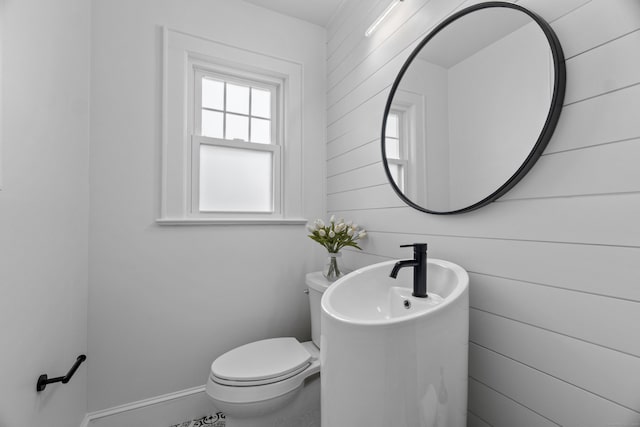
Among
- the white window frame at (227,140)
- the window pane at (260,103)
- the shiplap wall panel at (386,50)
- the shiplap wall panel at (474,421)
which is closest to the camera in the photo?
the shiplap wall panel at (474,421)

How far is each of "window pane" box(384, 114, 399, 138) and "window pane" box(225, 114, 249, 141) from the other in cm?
94

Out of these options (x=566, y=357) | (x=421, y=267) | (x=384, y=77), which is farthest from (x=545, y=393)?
(x=384, y=77)

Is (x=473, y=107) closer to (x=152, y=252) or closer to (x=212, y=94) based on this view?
(x=212, y=94)

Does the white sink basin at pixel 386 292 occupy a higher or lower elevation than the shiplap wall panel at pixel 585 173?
lower

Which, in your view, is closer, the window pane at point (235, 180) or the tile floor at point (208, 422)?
the tile floor at point (208, 422)

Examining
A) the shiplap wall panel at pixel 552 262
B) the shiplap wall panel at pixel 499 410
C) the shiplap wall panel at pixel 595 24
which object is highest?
the shiplap wall panel at pixel 595 24

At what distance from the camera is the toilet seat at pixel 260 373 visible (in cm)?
118

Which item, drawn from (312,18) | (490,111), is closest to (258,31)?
(312,18)

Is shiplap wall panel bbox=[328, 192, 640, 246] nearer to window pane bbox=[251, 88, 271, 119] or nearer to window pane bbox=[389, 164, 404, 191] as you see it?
window pane bbox=[389, 164, 404, 191]

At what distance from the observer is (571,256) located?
2.43 feet

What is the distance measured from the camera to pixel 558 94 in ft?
2.47

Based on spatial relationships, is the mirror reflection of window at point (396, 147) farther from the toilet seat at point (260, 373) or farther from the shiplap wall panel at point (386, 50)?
the toilet seat at point (260, 373)

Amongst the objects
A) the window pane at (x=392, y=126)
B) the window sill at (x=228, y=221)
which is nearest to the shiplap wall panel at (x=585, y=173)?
Answer: the window pane at (x=392, y=126)

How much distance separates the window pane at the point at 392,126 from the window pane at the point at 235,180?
2.72 feet
